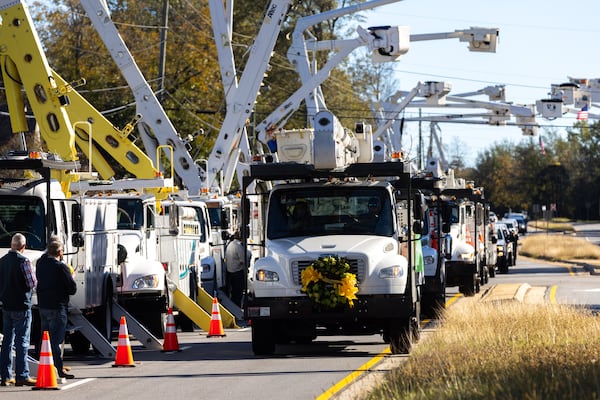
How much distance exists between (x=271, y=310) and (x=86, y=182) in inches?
269

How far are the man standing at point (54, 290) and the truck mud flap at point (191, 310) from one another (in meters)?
7.43

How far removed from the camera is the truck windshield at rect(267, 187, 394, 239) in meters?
19.5

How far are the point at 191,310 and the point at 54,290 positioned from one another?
7.82 m

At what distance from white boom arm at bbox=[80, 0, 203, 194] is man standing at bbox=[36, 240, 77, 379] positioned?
48.3 feet

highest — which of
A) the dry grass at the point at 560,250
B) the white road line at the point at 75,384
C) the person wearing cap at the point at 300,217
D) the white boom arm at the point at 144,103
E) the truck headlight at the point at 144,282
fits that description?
the white boom arm at the point at 144,103

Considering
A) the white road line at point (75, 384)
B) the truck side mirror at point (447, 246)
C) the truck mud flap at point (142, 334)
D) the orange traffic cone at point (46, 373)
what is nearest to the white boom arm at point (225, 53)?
the truck side mirror at point (447, 246)

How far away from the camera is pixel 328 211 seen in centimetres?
1964

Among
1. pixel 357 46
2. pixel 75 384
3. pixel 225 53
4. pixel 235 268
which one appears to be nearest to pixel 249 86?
pixel 225 53

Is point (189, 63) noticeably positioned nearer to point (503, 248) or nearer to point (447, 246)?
point (503, 248)

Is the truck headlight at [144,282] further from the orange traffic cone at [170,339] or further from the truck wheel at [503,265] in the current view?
the truck wheel at [503,265]

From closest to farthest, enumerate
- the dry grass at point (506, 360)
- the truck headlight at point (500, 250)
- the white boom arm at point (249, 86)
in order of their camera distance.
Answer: the dry grass at point (506, 360), the white boom arm at point (249, 86), the truck headlight at point (500, 250)

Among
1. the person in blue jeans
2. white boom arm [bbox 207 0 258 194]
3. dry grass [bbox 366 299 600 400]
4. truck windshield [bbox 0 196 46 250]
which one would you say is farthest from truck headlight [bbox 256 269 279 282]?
white boom arm [bbox 207 0 258 194]

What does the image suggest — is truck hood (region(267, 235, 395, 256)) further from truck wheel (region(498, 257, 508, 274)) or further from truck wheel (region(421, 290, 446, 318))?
truck wheel (region(498, 257, 508, 274))

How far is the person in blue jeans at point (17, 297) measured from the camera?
15445mm
